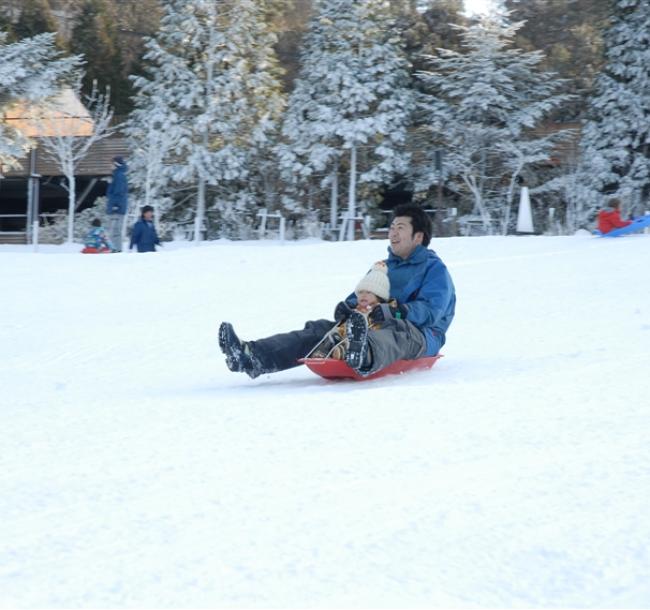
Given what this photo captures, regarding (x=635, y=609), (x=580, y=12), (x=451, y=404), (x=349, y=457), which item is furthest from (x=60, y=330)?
(x=580, y=12)

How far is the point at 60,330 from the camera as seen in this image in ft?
25.0

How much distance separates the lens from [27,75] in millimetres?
19844

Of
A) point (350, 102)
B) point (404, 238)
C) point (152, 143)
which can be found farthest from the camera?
point (350, 102)

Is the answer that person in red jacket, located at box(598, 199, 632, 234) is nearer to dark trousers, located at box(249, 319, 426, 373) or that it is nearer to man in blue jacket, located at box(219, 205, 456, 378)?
man in blue jacket, located at box(219, 205, 456, 378)

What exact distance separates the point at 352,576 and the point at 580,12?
2825 centimetres

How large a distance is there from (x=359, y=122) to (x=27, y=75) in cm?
747

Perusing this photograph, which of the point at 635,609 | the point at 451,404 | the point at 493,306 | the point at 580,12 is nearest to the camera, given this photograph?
the point at 635,609

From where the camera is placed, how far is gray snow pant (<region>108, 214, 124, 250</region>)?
14.5 meters

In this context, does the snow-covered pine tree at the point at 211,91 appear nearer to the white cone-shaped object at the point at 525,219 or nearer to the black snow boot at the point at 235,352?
the white cone-shaped object at the point at 525,219

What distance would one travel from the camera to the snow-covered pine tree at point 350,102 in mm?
23250

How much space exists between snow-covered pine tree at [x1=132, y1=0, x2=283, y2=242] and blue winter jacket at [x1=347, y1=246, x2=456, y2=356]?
60.3 feet

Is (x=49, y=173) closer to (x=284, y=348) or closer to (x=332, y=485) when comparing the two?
(x=284, y=348)

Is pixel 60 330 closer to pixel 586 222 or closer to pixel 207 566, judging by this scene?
pixel 207 566

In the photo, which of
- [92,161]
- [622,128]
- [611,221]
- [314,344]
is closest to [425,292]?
[314,344]
